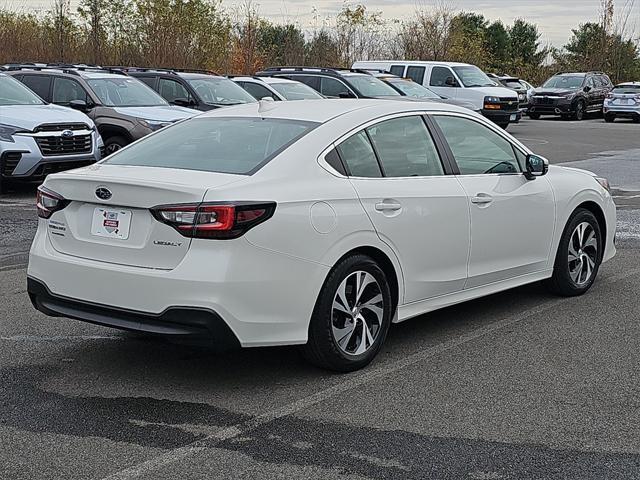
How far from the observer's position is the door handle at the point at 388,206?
18.6 ft

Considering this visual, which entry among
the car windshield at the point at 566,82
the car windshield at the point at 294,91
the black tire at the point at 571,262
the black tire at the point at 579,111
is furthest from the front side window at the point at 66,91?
the car windshield at the point at 566,82

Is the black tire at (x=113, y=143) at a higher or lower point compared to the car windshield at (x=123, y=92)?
lower

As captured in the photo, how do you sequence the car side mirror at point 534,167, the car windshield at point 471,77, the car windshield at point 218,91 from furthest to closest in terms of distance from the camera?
the car windshield at point 471,77 → the car windshield at point 218,91 → the car side mirror at point 534,167

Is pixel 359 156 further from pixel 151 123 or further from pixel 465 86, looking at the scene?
pixel 465 86

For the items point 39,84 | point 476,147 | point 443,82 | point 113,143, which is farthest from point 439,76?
point 476,147

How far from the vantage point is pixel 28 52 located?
2962cm

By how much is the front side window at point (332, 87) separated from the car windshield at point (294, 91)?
1.63 metres

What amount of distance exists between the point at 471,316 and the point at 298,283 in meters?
2.20

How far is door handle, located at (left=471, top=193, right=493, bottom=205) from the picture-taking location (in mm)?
6377

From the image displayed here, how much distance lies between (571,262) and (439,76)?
67.4 feet

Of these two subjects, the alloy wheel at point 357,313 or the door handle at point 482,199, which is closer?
the alloy wheel at point 357,313

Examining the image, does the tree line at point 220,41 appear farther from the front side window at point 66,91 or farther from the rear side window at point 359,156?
the rear side window at point 359,156

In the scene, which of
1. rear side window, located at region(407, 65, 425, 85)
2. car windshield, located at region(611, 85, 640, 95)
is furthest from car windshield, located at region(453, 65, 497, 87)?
car windshield, located at region(611, 85, 640, 95)

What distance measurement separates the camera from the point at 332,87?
22.4 m
